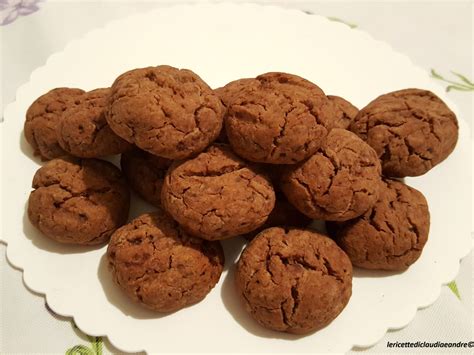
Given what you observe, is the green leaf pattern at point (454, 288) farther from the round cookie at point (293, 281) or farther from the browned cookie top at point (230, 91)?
the browned cookie top at point (230, 91)

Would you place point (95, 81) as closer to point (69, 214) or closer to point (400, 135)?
point (69, 214)

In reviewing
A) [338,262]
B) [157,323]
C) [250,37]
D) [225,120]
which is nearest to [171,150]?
[225,120]

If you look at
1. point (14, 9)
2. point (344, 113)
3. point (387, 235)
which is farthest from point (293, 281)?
point (14, 9)

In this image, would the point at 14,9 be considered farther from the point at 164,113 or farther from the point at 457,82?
the point at 457,82

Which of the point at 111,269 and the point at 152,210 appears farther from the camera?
the point at 152,210

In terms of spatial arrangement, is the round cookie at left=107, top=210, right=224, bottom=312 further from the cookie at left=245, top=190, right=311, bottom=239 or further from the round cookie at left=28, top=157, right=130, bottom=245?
the cookie at left=245, top=190, right=311, bottom=239

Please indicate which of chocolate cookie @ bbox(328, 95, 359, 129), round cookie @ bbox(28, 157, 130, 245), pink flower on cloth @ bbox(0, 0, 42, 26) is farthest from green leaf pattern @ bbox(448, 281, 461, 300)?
pink flower on cloth @ bbox(0, 0, 42, 26)
